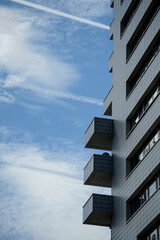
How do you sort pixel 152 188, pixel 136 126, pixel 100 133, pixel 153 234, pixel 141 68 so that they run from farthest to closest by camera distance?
1. pixel 100 133
2. pixel 141 68
3. pixel 136 126
4. pixel 152 188
5. pixel 153 234

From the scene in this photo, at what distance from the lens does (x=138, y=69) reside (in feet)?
130

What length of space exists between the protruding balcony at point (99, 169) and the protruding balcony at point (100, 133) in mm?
1426

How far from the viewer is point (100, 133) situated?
41625mm

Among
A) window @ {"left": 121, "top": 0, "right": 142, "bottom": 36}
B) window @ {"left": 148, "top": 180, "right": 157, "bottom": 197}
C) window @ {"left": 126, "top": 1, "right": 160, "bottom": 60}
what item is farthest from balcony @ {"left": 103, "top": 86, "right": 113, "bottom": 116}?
window @ {"left": 148, "top": 180, "right": 157, "bottom": 197}

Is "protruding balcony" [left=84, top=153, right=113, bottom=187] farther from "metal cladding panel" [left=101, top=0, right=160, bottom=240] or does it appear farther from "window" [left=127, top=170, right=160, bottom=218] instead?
"window" [left=127, top=170, right=160, bottom=218]

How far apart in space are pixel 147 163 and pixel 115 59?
46.8ft

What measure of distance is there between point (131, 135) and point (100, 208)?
19.1 feet

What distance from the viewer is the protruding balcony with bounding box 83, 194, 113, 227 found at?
3797cm

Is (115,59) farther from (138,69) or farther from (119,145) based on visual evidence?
(119,145)

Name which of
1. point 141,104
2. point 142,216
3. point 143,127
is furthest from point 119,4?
point 142,216

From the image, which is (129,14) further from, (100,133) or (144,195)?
(144,195)

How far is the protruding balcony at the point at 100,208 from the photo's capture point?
37969mm

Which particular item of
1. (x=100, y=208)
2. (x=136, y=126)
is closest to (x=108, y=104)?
(x=136, y=126)

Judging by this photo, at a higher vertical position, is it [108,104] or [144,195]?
[108,104]
